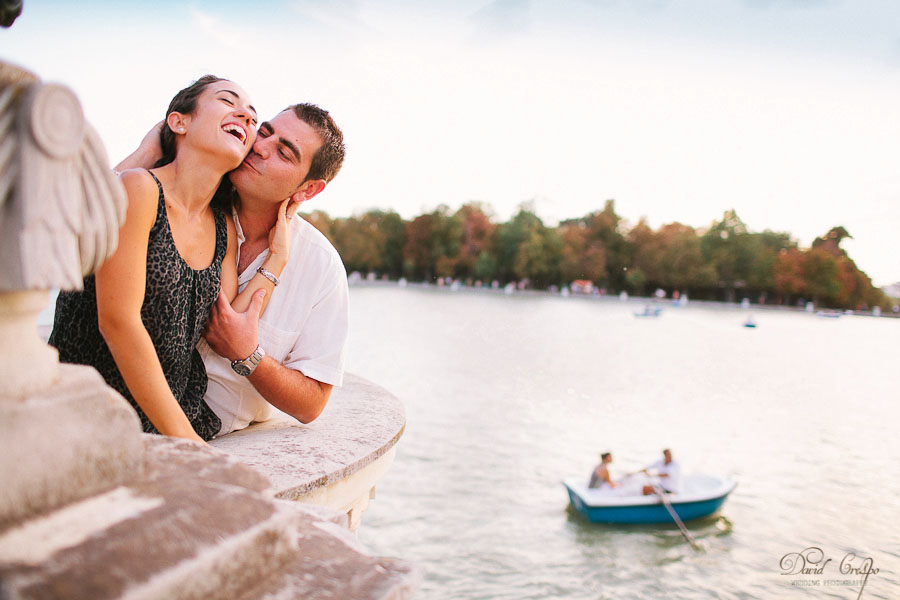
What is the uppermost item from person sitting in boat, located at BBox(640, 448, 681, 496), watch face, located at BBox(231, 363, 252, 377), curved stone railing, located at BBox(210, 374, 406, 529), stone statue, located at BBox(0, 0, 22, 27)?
stone statue, located at BBox(0, 0, 22, 27)

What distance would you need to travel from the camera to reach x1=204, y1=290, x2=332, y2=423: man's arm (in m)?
2.20

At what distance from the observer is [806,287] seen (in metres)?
78.6

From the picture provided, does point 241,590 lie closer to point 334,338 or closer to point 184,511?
point 184,511

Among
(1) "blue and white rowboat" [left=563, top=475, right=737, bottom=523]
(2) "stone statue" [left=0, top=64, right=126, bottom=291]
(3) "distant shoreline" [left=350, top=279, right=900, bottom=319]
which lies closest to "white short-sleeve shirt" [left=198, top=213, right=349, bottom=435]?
(2) "stone statue" [left=0, top=64, right=126, bottom=291]

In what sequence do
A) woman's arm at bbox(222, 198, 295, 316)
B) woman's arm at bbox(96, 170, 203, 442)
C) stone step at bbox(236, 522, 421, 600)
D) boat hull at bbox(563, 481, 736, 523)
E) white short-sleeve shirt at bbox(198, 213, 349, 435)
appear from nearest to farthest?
1. stone step at bbox(236, 522, 421, 600)
2. woman's arm at bbox(96, 170, 203, 442)
3. woman's arm at bbox(222, 198, 295, 316)
4. white short-sleeve shirt at bbox(198, 213, 349, 435)
5. boat hull at bbox(563, 481, 736, 523)

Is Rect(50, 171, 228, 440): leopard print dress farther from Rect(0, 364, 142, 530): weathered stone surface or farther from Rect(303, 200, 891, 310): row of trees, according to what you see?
Rect(303, 200, 891, 310): row of trees

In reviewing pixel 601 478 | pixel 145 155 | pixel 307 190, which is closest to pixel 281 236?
pixel 307 190

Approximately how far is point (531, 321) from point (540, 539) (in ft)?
120

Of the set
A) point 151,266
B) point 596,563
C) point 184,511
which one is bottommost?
point 596,563

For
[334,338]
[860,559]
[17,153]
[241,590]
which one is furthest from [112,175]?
[860,559]

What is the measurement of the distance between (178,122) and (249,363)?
0.83 m

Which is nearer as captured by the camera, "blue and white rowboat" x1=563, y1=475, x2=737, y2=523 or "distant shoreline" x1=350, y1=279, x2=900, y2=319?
"blue and white rowboat" x1=563, y1=475, x2=737, y2=523

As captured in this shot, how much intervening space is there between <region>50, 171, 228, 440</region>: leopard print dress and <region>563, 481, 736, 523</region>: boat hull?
33.9ft
